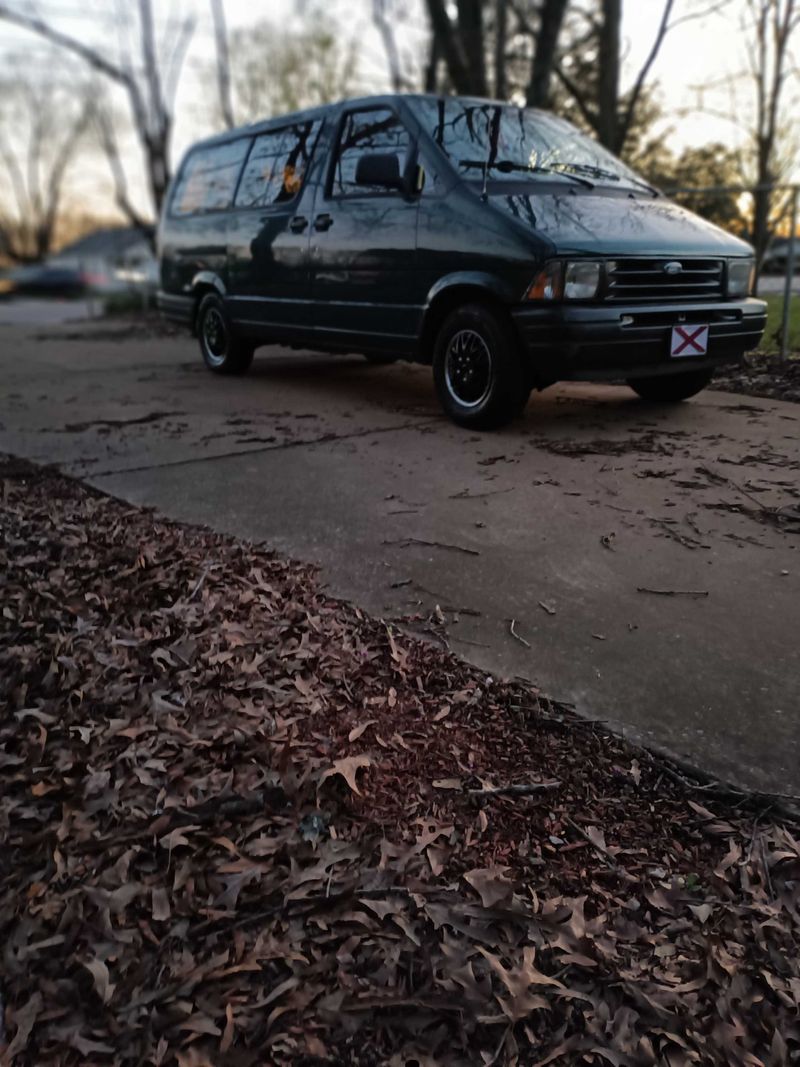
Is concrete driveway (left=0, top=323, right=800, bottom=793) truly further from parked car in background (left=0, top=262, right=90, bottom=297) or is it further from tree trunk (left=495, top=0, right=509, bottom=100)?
parked car in background (left=0, top=262, right=90, bottom=297)

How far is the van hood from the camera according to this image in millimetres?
4656

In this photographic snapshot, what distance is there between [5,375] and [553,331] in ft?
18.8

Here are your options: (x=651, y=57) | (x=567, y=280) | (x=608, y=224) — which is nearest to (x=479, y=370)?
(x=567, y=280)

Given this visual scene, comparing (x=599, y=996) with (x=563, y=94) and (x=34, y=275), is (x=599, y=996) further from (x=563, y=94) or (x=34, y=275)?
(x=34, y=275)

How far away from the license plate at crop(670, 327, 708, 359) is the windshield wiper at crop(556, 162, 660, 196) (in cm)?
125

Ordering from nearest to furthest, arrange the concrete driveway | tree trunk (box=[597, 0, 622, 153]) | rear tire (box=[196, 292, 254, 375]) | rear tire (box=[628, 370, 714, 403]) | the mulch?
the concrete driveway < rear tire (box=[628, 370, 714, 403]) < the mulch < rear tire (box=[196, 292, 254, 375]) < tree trunk (box=[597, 0, 622, 153])

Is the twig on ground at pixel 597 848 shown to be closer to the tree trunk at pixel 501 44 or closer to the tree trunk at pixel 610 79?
the tree trunk at pixel 610 79

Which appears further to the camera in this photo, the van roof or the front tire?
the van roof

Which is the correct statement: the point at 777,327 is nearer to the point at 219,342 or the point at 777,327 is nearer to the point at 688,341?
the point at 688,341

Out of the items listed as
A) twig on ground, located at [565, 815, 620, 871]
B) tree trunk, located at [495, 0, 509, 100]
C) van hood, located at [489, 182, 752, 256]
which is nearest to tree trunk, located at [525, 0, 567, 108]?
tree trunk, located at [495, 0, 509, 100]

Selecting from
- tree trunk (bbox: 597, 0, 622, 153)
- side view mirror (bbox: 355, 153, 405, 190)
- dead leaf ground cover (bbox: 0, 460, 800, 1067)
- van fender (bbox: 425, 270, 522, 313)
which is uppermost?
tree trunk (bbox: 597, 0, 622, 153)

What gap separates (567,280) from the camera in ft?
15.1

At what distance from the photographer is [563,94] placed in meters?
13.4

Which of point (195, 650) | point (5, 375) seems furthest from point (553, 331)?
point (5, 375)
